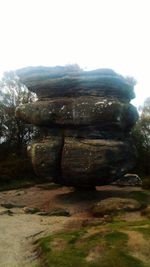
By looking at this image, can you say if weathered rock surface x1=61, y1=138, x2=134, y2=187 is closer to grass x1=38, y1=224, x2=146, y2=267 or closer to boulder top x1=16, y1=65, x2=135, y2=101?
boulder top x1=16, y1=65, x2=135, y2=101

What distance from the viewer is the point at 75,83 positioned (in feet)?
97.3

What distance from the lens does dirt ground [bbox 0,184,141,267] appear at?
14.7 metres

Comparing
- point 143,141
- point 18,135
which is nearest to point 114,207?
point 143,141

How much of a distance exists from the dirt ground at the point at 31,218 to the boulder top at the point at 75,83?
7.09 metres

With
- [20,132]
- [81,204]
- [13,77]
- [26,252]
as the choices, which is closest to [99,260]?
Answer: [26,252]

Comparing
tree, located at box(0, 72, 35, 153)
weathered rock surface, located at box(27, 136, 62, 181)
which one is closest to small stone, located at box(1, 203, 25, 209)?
weathered rock surface, located at box(27, 136, 62, 181)

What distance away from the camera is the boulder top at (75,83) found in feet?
96.7

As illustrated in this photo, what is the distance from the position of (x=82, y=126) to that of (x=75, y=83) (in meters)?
3.14

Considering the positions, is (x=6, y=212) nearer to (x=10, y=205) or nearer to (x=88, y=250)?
(x=10, y=205)

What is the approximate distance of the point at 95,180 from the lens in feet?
92.3

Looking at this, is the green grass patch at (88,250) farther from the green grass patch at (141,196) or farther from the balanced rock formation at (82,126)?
the green grass patch at (141,196)

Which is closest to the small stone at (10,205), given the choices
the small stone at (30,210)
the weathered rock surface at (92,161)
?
the small stone at (30,210)

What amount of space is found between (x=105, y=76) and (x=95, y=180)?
7.15 m

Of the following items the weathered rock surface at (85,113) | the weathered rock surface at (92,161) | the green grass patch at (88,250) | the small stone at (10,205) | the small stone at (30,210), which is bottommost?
the green grass patch at (88,250)
